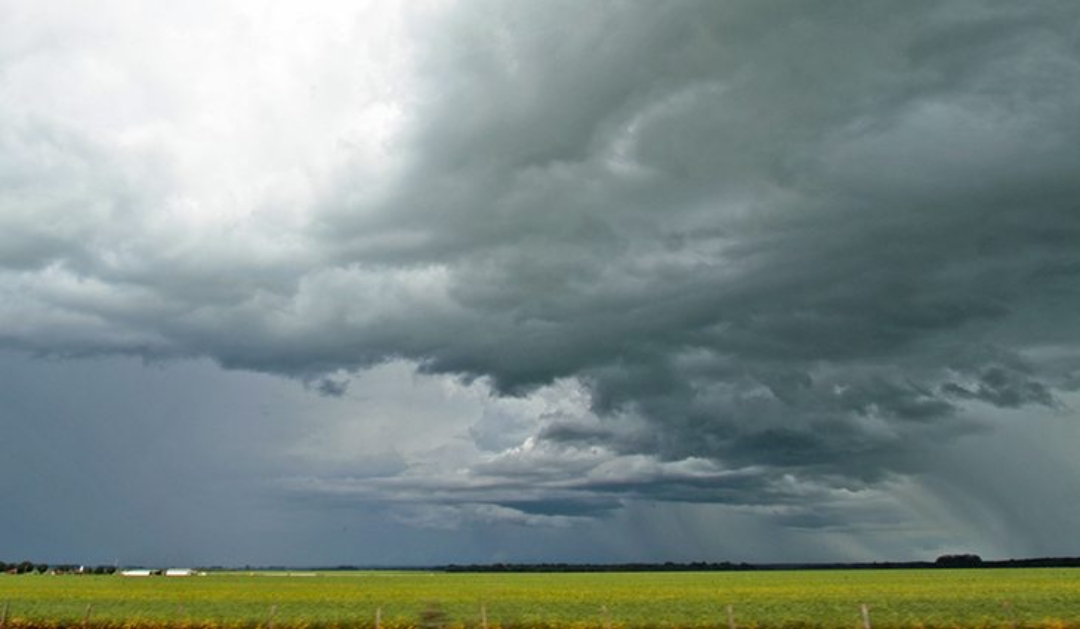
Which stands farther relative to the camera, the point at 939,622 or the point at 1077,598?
the point at 1077,598

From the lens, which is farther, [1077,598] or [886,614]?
[1077,598]

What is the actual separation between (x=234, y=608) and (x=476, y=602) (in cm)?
2373

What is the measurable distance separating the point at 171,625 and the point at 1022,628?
54072 millimetres

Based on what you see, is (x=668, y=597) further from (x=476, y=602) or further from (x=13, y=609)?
(x=13, y=609)

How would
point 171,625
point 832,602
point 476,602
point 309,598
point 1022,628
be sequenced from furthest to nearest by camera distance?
point 309,598, point 476,602, point 832,602, point 171,625, point 1022,628

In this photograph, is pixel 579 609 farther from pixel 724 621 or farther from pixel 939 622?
pixel 939 622

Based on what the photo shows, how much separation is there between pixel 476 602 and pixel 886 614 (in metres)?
40.9

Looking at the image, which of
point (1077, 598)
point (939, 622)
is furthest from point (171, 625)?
point (1077, 598)

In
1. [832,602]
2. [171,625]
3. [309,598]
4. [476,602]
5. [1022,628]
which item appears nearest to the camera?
[1022,628]

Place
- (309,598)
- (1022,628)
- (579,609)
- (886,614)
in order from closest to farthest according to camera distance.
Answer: (1022,628)
(886,614)
(579,609)
(309,598)

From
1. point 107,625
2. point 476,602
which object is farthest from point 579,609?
point 107,625

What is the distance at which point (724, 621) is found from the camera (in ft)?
207

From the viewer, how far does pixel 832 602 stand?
86.1 m

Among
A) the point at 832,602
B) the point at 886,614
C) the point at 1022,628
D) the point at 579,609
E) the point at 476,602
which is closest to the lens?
the point at 1022,628
